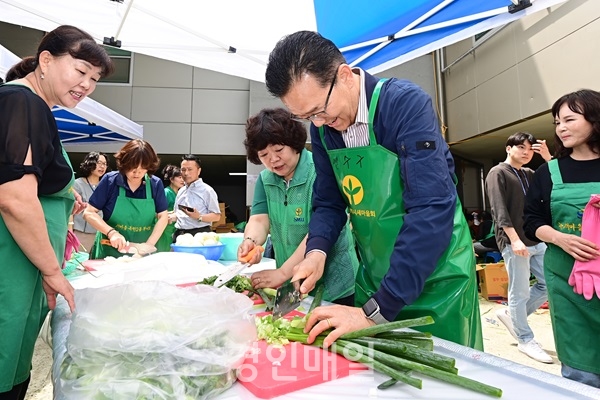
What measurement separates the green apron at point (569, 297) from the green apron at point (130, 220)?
2.62m

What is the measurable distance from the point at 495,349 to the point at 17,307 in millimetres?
3458

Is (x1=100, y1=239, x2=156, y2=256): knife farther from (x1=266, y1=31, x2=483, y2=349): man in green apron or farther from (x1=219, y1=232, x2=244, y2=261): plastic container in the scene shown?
(x1=266, y1=31, x2=483, y2=349): man in green apron

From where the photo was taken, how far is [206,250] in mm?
2393

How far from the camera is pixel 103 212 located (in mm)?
2639

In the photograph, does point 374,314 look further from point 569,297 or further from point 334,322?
point 569,297

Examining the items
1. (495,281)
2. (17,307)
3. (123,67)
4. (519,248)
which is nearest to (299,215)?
(17,307)

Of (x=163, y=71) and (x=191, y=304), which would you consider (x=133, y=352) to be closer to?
(x=191, y=304)

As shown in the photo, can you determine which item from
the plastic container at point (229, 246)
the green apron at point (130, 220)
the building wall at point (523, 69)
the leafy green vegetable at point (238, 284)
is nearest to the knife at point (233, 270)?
the leafy green vegetable at point (238, 284)

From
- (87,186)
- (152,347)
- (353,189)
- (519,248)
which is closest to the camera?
(152,347)

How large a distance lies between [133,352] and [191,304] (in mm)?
168

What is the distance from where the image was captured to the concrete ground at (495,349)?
8.12 feet

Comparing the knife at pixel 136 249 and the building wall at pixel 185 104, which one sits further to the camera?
the building wall at pixel 185 104

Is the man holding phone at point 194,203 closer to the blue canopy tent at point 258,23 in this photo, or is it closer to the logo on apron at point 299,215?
the blue canopy tent at point 258,23

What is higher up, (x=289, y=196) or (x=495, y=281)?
(x=289, y=196)
